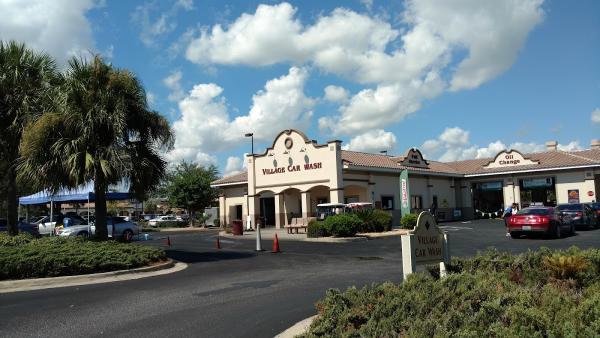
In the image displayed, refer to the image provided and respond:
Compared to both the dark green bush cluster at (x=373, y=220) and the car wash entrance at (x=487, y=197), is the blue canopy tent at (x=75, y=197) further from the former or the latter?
the car wash entrance at (x=487, y=197)

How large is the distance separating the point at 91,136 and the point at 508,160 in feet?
127

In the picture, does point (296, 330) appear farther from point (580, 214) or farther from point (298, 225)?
point (580, 214)

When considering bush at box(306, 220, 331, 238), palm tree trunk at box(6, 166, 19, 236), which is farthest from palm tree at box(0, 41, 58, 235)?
bush at box(306, 220, 331, 238)

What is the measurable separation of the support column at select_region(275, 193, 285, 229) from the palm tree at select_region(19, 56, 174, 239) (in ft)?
67.6

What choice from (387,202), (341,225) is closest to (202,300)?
(341,225)

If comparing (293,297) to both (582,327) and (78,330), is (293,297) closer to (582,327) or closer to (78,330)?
(78,330)

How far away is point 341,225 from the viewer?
1040 inches

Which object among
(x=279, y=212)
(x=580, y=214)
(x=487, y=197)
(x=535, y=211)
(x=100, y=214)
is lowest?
(x=580, y=214)

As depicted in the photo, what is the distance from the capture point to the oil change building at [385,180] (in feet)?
117

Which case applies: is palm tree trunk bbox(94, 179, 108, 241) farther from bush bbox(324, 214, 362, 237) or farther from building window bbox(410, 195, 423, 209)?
building window bbox(410, 195, 423, 209)

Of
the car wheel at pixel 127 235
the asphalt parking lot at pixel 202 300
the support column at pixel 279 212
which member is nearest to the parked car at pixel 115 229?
the car wheel at pixel 127 235

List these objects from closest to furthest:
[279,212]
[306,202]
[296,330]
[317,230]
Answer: [296,330] < [317,230] < [306,202] < [279,212]

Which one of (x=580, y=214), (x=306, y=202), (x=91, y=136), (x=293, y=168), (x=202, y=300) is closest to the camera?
(x=202, y=300)

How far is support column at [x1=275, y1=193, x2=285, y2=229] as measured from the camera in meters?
38.2
